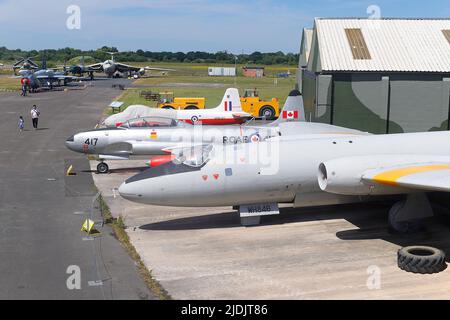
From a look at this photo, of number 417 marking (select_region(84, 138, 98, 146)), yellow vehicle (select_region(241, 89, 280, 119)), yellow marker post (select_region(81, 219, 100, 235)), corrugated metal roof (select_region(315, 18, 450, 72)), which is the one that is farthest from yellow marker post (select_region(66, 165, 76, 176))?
yellow vehicle (select_region(241, 89, 280, 119))

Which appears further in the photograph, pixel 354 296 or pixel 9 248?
pixel 9 248

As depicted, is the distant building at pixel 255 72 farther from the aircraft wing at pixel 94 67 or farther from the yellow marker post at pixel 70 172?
the yellow marker post at pixel 70 172

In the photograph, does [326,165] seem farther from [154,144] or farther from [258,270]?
[154,144]

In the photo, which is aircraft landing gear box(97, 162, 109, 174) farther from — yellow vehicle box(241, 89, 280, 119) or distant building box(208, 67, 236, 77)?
distant building box(208, 67, 236, 77)

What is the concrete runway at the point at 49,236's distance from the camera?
1045 cm

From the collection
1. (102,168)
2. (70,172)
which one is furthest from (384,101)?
(70,172)

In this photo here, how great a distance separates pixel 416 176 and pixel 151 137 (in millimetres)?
12088

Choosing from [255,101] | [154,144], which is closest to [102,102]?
[255,101]

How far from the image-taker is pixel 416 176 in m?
12.4

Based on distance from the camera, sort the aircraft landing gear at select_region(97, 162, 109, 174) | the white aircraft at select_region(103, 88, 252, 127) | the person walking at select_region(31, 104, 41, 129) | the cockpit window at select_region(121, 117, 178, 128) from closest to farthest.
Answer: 1. the aircraft landing gear at select_region(97, 162, 109, 174)
2. the cockpit window at select_region(121, 117, 178, 128)
3. the white aircraft at select_region(103, 88, 252, 127)
4. the person walking at select_region(31, 104, 41, 129)

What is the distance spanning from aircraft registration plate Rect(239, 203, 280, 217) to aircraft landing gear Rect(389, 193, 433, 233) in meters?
3.17

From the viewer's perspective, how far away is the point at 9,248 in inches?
505

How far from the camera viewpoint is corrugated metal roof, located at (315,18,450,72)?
24.5m

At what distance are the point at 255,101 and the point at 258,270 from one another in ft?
100
